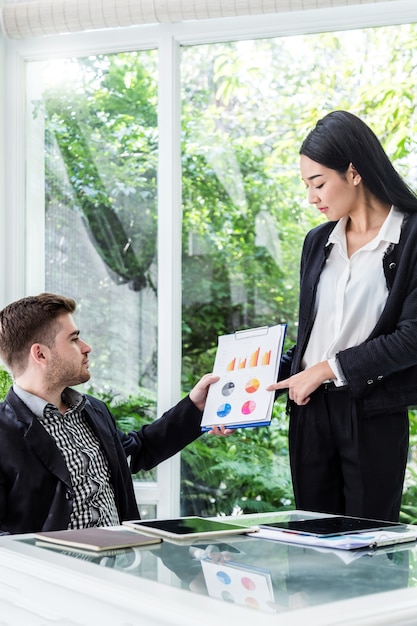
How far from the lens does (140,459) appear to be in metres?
2.49

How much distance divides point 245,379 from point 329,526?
2.42 ft

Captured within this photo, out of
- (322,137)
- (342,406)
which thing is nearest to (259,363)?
(342,406)

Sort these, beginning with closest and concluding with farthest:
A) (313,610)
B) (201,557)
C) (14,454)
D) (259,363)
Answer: (313,610)
(201,557)
(14,454)
(259,363)

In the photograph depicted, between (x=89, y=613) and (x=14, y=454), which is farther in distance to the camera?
(x=14, y=454)

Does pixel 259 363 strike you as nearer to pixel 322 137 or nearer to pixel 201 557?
pixel 322 137

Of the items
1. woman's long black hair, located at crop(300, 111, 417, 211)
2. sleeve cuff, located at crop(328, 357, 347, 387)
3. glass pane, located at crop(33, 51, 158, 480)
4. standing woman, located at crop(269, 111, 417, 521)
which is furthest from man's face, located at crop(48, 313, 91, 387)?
glass pane, located at crop(33, 51, 158, 480)

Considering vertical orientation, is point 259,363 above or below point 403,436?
above

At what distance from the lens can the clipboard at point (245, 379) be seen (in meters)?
2.13

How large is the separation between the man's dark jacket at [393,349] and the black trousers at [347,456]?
0.17ft

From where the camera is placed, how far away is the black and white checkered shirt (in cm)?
209

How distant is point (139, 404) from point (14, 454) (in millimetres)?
1201

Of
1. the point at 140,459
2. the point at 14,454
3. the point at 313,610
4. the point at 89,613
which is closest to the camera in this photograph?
the point at 313,610

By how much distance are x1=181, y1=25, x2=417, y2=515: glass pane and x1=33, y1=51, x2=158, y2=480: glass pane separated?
0.14m

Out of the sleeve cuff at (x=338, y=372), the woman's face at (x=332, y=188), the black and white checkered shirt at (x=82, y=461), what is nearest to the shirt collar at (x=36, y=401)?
the black and white checkered shirt at (x=82, y=461)
